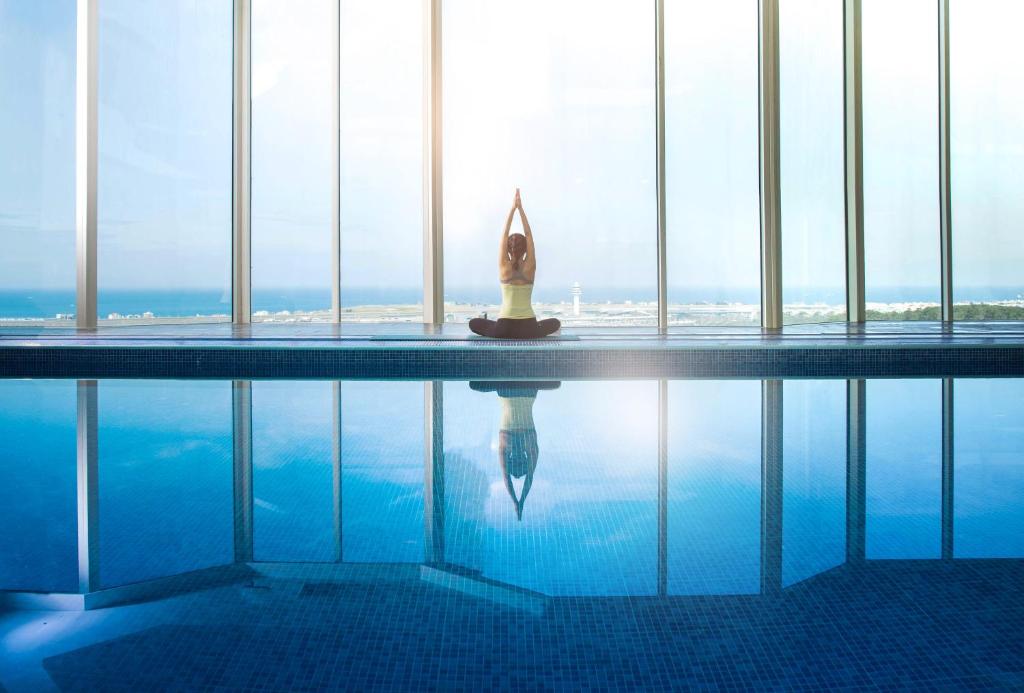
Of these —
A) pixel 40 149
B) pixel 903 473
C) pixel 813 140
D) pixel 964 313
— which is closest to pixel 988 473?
pixel 903 473

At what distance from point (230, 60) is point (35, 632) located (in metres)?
7.64

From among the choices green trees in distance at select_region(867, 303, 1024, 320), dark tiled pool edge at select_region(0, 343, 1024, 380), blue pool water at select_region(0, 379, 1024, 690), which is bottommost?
blue pool water at select_region(0, 379, 1024, 690)

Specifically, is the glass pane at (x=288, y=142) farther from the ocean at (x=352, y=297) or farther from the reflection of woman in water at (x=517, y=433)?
the reflection of woman in water at (x=517, y=433)

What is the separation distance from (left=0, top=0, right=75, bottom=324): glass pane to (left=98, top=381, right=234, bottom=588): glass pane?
3.91 meters

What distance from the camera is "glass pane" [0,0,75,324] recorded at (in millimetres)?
6934

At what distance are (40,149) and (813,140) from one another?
24.3ft

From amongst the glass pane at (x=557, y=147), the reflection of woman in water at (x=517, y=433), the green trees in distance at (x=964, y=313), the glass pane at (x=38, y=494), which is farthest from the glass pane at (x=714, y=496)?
the green trees in distance at (x=964, y=313)

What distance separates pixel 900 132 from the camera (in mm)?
7324

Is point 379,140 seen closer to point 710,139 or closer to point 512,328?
point 512,328

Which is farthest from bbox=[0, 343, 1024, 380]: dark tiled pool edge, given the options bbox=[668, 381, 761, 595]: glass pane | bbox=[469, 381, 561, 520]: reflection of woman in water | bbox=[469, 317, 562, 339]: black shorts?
bbox=[668, 381, 761, 595]: glass pane

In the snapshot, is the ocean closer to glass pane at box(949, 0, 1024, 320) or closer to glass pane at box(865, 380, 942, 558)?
glass pane at box(949, 0, 1024, 320)

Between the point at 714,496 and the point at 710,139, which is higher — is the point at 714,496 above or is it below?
Result: below

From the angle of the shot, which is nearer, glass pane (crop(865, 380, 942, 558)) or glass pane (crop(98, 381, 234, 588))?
glass pane (crop(98, 381, 234, 588))

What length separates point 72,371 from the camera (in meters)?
4.93
